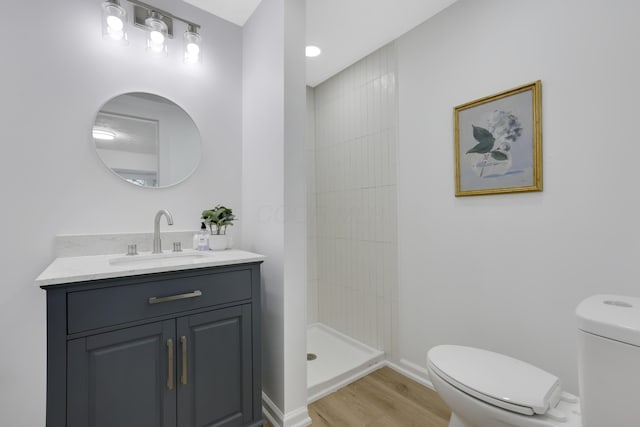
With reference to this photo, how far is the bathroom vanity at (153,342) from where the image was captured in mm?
992

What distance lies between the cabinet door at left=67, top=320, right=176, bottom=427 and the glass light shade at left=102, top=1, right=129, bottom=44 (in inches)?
58.1

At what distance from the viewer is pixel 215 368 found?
1305mm

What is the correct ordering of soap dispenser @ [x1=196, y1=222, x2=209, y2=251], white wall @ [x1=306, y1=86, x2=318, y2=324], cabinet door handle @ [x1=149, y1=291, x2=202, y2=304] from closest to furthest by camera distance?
1. cabinet door handle @ [x1=149, y1=291, x2=202, y2=304]
2. soap dispenser @ [x1=196, y1=222, x2=209, y2=251]
3. white wall @ [x1=306, y1=86, x2=318, y2=324]

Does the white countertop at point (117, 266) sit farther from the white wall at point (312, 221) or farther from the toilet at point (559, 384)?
the white wall at point (312, 221)

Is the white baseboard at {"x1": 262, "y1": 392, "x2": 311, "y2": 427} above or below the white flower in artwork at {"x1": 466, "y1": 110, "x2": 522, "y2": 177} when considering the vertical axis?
below

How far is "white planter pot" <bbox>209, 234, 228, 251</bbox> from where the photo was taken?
5.64 feet

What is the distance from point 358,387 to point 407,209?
124cm

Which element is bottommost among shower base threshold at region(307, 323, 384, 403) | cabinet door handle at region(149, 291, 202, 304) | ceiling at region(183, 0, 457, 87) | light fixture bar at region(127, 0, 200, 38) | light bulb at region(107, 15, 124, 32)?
shower base threshold at region(307, 323, 384, 403)

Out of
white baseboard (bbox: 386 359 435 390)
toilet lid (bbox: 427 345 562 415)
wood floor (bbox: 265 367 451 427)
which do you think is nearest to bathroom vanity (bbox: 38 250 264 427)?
wood floor (bbox: 265 367 451 427)

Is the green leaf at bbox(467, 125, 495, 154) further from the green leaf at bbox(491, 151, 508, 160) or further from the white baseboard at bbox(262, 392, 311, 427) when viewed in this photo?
the white baseboard at bbox(262, 392, 311, 427)

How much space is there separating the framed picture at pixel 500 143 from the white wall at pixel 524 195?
5 cm

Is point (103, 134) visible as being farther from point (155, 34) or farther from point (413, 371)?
point (413, 371)

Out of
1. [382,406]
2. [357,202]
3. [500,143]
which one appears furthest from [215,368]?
[500,143]

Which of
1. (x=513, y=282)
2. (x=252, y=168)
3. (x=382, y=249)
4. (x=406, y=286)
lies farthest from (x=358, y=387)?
(x=252, y=168)
